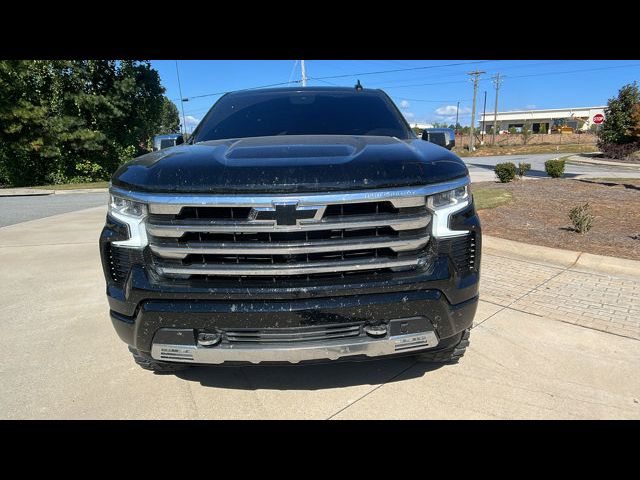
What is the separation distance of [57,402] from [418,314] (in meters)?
2.28

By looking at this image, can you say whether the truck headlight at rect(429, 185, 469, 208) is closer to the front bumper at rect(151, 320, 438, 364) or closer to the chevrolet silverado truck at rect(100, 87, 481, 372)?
the chevrolet silverado truck at rect(100, 87, 481, 372)

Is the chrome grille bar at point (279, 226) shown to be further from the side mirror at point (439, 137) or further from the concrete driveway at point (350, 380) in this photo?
the side mirror at point (439, 137)

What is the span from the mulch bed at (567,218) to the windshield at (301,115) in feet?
11.9

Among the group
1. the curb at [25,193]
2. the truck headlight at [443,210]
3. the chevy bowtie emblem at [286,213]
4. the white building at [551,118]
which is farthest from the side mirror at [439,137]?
the white building at [551,118]

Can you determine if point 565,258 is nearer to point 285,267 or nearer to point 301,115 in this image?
point 301,115

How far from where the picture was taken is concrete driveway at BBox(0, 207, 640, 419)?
2449 millimetres

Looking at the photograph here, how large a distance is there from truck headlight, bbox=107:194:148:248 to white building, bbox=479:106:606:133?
84.5m

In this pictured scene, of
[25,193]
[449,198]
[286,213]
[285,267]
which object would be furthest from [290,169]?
[25,193]

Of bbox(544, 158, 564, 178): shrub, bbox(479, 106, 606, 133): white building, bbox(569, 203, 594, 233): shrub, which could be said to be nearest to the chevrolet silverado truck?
bbox(569, 203, 594, 233): shrub

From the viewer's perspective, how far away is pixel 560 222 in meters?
7.16

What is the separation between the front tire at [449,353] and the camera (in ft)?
8.20

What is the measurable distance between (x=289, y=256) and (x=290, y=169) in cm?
42

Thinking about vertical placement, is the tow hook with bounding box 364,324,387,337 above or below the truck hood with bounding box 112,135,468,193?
below
